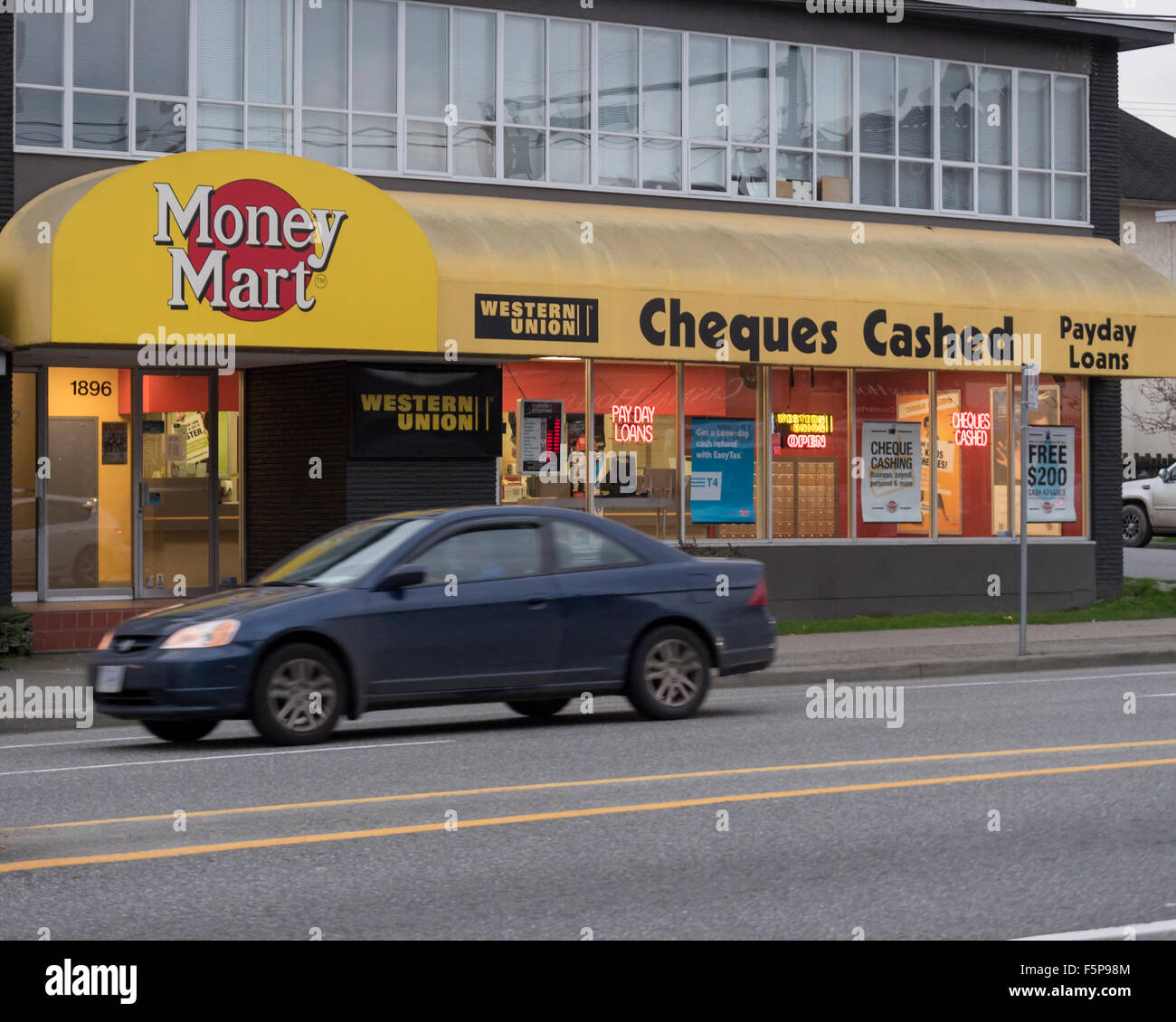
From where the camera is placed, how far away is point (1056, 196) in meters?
25.3

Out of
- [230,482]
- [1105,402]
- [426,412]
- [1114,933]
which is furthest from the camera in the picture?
[1105,402]

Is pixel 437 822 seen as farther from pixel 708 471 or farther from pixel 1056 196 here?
pixel 1056 196

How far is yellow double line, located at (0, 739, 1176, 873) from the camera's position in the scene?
757 centimetres

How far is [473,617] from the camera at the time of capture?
1170cm

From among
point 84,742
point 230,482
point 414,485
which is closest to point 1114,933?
point 84,742

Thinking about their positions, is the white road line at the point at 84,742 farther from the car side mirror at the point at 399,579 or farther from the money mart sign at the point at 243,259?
the money mart sign at the point at 243,259

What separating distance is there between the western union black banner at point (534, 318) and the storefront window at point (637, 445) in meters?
1.29

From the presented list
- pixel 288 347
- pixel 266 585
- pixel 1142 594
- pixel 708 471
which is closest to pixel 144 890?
pixel 266 585

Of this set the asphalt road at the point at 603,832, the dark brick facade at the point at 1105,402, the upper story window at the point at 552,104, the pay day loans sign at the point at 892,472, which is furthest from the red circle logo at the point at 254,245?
the dark brick facade at the point at 1105,402

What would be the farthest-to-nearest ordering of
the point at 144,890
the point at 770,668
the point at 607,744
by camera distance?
the point at 770,668 < the point at 607,744 < the point at 144,890

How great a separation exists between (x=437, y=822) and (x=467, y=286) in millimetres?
11753

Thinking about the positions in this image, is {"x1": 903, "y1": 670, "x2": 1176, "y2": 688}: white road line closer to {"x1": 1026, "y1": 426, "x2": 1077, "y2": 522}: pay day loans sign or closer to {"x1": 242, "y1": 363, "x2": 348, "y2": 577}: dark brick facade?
{"x1": 242, "y1": 363, "x2": 348, "y2": 577}: dark brick facade

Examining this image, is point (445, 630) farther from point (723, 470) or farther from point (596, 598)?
point (723, 470)

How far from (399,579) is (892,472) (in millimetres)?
13246
